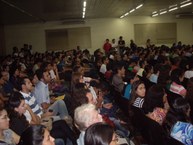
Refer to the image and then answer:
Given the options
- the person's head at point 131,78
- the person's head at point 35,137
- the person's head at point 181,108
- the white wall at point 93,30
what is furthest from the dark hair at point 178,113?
the white wall at point 93,30

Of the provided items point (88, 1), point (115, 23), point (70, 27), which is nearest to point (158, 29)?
point (115, 23)

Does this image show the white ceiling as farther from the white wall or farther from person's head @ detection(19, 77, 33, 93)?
person's head @ detection(19, 77, 33, 93)

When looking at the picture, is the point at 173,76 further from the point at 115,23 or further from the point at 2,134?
the point at 115,23

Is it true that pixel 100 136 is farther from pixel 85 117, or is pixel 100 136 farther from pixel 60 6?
pixel 60 6

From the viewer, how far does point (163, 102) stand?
4281 millimetres

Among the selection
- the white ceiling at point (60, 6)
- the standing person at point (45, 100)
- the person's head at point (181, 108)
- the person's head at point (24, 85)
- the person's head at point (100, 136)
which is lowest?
the standing person at point (45, 100)

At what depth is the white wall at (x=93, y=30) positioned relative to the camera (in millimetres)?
19156

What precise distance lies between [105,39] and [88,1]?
29.2 ft

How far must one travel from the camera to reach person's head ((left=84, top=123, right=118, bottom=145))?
203 cm

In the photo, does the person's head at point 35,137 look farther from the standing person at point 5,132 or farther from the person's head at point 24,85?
the person's head at point 24,85

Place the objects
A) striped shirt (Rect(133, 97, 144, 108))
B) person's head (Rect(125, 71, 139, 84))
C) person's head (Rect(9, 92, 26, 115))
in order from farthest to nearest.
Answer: person's head (Rect(125, 71, 139, 84)) → striped shirt (Rect(133, 97, 144, 108)) → person's head (Rect(9, 92, 26, 115))

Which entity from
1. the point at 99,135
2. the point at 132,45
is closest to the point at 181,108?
the point at 99,135

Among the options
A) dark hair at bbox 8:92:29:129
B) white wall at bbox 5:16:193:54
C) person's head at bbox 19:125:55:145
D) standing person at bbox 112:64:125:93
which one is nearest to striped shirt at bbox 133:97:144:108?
dark hair at bbox 8:92:29:129

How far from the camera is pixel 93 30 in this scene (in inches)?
766
